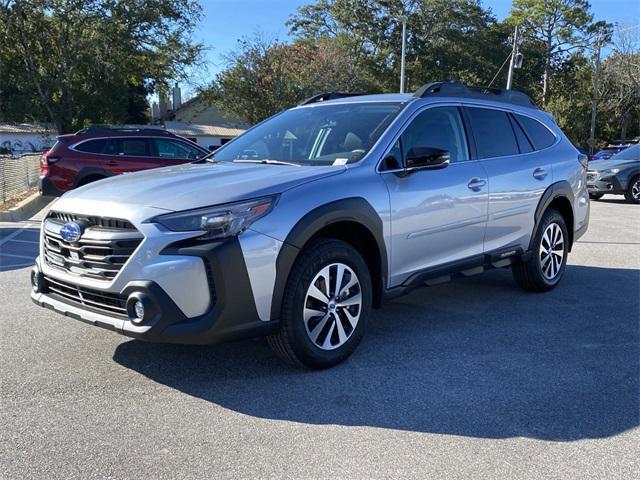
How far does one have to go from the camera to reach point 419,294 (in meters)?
6.11

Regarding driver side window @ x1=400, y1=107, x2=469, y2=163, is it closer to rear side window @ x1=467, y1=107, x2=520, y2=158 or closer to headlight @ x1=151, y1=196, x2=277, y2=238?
rear side window @ x1=467, y1=107, x2=520, y2=158

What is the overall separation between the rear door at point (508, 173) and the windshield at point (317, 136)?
1057 mm

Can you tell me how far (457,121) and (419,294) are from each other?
5.91 ft

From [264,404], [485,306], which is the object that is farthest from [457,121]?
[264,404]

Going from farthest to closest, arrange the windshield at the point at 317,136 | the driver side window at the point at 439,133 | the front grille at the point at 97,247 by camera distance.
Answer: the driver side window at the point at 439,133, the windshield at the point at 317,136, the front grille at the point at 97,247

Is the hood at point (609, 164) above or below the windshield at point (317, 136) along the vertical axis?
below

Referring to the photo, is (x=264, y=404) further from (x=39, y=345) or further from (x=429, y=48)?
A: (x=429, y=48)

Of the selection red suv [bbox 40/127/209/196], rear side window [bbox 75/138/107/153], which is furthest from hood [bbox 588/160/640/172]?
rear side window [bbox 75/138/107/153]

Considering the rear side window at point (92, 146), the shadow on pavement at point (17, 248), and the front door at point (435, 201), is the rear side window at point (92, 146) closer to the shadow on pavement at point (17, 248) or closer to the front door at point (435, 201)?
the shadow on pavement at point (17, 248)

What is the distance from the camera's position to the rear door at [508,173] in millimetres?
5301

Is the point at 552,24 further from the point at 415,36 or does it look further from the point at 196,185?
the point at 196,185

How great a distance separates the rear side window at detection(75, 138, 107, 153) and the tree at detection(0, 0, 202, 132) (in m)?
21.6

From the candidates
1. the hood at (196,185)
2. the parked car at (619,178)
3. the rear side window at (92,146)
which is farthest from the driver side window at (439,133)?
the parked car at (619,178)

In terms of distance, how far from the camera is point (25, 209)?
490 inches
